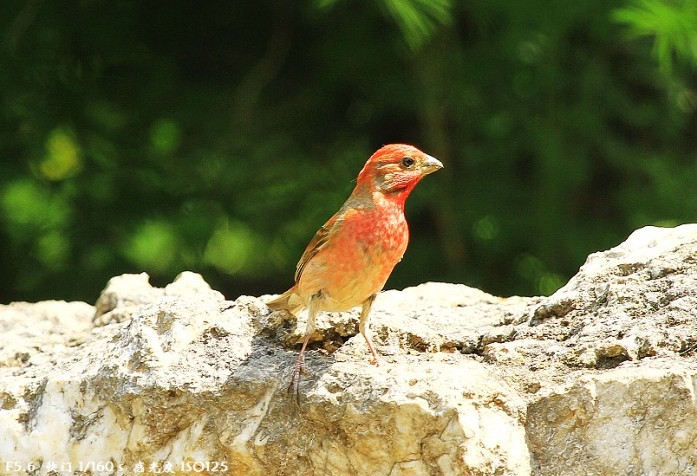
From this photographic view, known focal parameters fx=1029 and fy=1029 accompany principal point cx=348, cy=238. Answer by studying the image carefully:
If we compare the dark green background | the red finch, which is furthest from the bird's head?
the dark green background

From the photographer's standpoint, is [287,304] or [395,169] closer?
[287,304]

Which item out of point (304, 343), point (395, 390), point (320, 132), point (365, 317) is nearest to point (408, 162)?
point (365, 317)

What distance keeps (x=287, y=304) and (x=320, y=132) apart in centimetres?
287

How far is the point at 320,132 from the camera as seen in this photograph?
20.1 feet

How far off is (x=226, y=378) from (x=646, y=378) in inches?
46.9

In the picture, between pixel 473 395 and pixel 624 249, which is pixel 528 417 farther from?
pixel 624 249

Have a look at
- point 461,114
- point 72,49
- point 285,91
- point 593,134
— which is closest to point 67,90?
point 72,49

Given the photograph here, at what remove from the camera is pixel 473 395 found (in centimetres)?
276

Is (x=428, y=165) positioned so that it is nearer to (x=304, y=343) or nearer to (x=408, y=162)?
(x=408, y=162)

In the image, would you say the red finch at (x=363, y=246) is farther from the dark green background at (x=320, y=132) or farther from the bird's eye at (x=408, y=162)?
the dark green background at (x=320, y=132)

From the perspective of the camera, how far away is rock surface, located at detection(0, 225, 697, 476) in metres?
2.73

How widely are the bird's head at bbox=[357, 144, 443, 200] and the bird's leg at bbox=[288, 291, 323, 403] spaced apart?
0.46 meters

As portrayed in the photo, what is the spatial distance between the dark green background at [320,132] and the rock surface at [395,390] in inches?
88.6

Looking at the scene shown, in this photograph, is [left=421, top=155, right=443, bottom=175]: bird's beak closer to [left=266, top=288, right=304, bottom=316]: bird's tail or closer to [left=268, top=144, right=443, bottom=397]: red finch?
[left=268, top=144, right=443, bottom=397]: red finch
